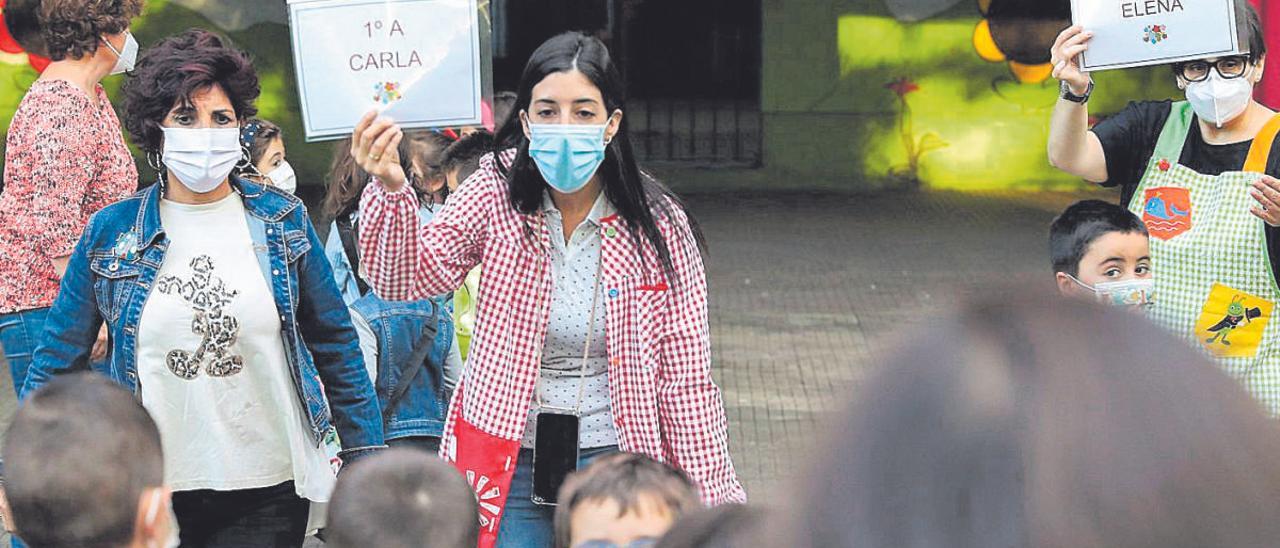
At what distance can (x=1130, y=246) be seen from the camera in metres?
4.00

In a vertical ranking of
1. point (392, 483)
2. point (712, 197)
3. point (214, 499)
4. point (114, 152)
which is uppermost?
point (114, 152)

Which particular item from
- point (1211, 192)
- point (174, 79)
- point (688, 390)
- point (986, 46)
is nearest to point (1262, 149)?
point (1211, 192)

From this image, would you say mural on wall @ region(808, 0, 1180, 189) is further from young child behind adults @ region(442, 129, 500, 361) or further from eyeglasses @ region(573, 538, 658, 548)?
eyeglasses @ region(573, 538, 658, 548)

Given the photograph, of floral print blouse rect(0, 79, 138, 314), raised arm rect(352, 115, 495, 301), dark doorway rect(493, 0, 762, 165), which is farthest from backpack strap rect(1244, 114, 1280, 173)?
dark doorway rect(493, 0, 762, 165)

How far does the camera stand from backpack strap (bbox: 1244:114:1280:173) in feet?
13.0

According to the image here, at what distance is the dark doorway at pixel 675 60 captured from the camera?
55.3ft

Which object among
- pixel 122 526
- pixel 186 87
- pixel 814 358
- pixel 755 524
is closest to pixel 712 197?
pixel 814 358

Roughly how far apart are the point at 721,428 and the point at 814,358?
549 cm

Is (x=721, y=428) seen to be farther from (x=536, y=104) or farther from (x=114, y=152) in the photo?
(x=114, y=152)

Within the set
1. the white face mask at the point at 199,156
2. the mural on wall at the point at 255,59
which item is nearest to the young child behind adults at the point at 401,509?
the white face mask at the point at 199,156

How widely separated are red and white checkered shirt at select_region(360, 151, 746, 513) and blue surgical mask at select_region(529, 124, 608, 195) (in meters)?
0.11

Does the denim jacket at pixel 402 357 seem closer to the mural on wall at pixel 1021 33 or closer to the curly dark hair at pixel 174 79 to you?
the curly dark hair at pixel 174 79

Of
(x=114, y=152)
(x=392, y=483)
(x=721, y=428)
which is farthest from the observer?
(x=114, y=152)

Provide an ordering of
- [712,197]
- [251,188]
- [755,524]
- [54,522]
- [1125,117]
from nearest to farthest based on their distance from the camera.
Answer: [755,524]
[54,522]
[251,188]
[1125,117]
[712,197]
